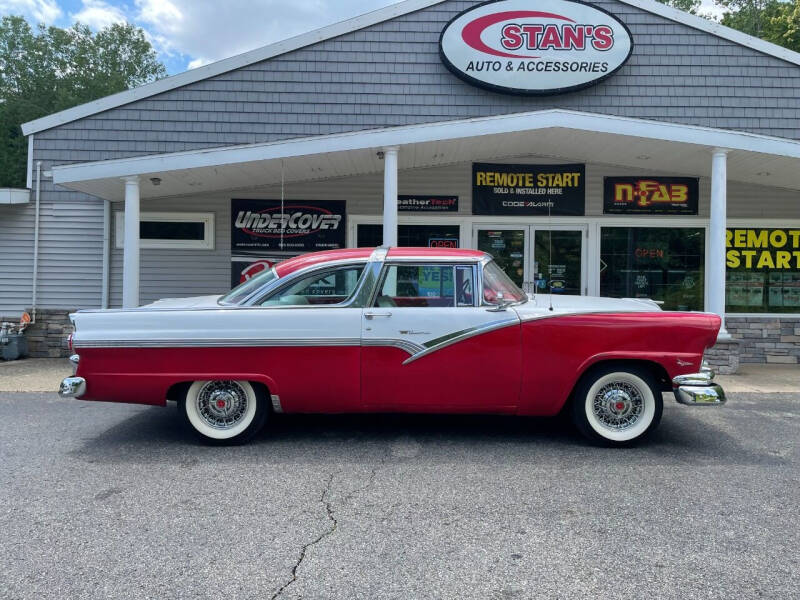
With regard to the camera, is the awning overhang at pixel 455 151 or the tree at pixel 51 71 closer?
the awning overhang at pixel 455 151

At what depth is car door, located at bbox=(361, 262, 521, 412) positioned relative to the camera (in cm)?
470

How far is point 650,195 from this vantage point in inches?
397

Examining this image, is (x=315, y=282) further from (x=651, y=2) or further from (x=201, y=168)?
(x=651, y=2)

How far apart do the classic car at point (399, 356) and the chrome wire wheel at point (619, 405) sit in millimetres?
12

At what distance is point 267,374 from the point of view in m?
4.71

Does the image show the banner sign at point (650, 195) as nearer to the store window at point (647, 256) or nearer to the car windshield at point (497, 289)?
the store window at point (647, 256)

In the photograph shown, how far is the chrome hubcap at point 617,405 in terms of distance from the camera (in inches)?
190

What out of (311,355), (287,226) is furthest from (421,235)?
(311,355)

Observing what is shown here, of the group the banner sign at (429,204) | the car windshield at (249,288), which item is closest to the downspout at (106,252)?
the banner sign at (429,204)

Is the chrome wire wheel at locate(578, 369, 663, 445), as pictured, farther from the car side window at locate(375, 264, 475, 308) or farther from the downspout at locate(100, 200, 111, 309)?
the downspout at locate(100, 200, 111, 309)

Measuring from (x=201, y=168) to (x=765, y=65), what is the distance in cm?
901

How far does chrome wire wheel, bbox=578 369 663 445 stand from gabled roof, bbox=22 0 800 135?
23.8 ft

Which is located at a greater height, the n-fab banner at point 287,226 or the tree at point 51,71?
the tree at point 51,71

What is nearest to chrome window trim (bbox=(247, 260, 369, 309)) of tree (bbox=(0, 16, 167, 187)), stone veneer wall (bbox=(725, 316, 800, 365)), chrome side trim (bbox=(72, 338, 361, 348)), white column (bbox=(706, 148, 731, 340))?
chrome side trim (bbox=(72, 338, 361, 348))
